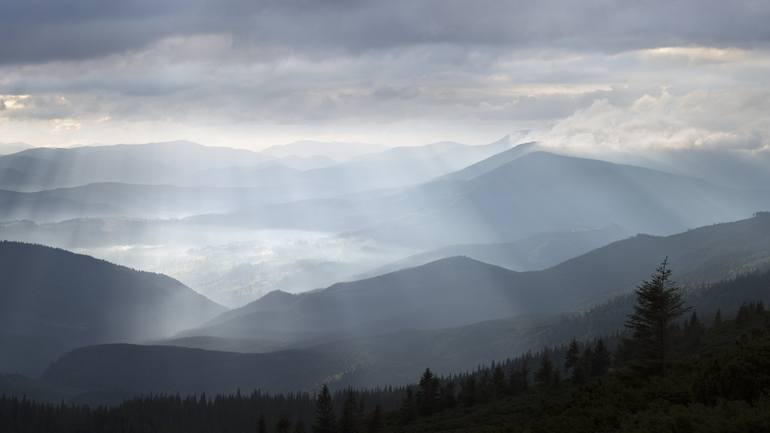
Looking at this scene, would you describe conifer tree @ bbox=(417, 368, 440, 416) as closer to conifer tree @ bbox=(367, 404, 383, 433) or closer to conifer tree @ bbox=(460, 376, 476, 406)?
conifer tree @ bbox=(460, 376, 476, 406)

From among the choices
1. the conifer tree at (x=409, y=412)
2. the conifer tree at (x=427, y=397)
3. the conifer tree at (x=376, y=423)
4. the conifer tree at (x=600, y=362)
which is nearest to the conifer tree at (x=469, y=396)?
the conifer tree at (x=427, y=397)

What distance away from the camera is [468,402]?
407 feet

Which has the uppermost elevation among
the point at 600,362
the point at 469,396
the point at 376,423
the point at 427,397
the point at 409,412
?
the point at 600,362

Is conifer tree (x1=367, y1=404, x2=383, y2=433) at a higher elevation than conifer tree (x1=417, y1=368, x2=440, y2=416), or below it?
below

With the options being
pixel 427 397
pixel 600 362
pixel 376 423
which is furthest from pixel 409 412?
pixel 600 362

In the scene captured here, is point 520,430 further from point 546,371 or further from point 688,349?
point 546,371

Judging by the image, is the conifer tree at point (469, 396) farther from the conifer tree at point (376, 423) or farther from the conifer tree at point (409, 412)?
the conifer tree at point (376, 423)

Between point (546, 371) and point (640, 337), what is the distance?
1182 inches


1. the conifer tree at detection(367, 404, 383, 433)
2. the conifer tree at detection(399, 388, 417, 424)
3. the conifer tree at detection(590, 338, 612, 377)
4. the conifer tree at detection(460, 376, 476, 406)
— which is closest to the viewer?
the conifer tree at detection(590, 338, 612, 377)

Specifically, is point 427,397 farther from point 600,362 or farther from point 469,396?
point 600,362

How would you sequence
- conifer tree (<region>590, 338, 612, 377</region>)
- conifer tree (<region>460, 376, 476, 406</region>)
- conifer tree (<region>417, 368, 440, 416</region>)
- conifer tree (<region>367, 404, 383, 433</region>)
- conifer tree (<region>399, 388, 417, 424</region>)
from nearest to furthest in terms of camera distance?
conifer tree (<region>590, 338, 612, 377</region>), conifer tree (<region>367, 404, 383, 433</region>), conifer tree (<region>399, 388, 417, 424</region>), conifer tree (<region>460, 376, 476, 406</region>), conifer tree (<region>417, 368, 440, 416</region>)

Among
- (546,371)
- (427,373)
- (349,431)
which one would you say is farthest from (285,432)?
(546,371)

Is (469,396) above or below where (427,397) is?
below

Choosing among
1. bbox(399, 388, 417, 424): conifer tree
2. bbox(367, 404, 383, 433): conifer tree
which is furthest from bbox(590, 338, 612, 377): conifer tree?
bbox(367, 404, 383, 433): conifer tree
